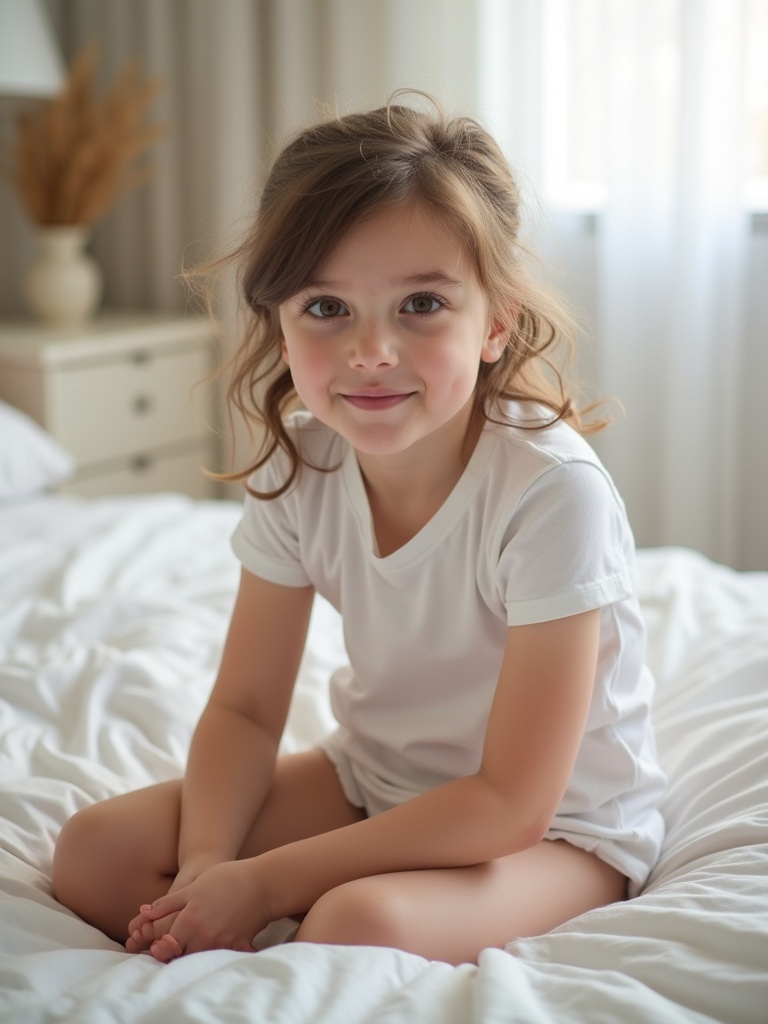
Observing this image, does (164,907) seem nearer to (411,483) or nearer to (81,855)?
(81,855)

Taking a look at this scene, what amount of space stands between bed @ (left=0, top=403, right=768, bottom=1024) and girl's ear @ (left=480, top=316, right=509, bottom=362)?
0.44 m

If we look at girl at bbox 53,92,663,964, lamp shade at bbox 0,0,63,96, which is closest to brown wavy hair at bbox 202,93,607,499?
girl at bbox 53,92,663,964

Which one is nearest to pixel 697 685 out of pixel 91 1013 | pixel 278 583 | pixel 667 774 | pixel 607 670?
pixel 667 774

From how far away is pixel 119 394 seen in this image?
2.77 m

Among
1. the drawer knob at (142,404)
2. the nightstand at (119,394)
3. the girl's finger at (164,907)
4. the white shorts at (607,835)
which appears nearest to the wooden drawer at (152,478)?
the nightstand at (119,394)

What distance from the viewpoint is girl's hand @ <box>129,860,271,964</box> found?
33.3 inches

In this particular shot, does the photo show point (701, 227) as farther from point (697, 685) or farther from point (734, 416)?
point (697, 685)

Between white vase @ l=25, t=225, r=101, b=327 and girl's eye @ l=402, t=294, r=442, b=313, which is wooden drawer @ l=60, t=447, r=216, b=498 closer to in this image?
white vase @ l=25, t=225, r=101, b=327

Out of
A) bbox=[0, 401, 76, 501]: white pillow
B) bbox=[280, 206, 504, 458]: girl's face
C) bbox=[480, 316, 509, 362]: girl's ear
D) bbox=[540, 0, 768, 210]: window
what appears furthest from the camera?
bbox=[540, 0, 768, 210]: window

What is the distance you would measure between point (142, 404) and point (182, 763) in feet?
5.79

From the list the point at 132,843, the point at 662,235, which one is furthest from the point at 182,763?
the point at 662,235

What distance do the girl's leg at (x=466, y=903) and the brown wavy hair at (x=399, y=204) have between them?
0.38m

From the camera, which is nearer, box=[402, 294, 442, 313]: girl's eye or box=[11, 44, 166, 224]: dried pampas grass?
box=[402, 294, 442, 313]: girl's eye

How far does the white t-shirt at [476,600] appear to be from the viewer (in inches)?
36.7
